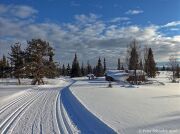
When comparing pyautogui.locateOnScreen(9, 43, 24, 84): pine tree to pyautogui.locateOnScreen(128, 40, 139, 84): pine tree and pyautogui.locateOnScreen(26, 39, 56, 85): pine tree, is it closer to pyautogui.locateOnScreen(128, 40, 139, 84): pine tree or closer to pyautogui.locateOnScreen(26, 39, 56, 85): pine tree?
pyautogui.locateOnScreen(26, 39, 56, 85): pine tree

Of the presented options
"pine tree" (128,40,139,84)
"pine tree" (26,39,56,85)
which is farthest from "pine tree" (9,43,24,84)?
"pine tree" (128,40,139,84)

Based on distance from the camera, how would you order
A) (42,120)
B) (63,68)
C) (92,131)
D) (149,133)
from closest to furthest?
(149,133) < (92,131) < (42,120) < (63,68)

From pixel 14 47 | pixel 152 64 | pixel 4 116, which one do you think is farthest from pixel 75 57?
pixel 4 116

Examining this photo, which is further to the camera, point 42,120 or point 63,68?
point 63,68

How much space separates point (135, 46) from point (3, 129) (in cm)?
5258

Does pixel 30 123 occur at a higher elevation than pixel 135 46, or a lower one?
lower

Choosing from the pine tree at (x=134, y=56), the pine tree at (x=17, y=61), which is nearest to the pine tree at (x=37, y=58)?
the pine tree at (x=17, y=61)

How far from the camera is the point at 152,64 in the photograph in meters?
92.2

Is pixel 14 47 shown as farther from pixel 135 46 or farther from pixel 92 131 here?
pixel 92 131

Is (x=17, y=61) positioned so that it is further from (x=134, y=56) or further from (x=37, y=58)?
(x=134, y=56)

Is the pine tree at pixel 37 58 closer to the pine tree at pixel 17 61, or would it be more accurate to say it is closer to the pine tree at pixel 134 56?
the pine tree at pixel 17 61

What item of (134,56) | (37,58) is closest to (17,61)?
(37,58)

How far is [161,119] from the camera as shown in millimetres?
12258

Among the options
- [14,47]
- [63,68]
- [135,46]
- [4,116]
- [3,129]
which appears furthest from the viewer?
[63,68]
